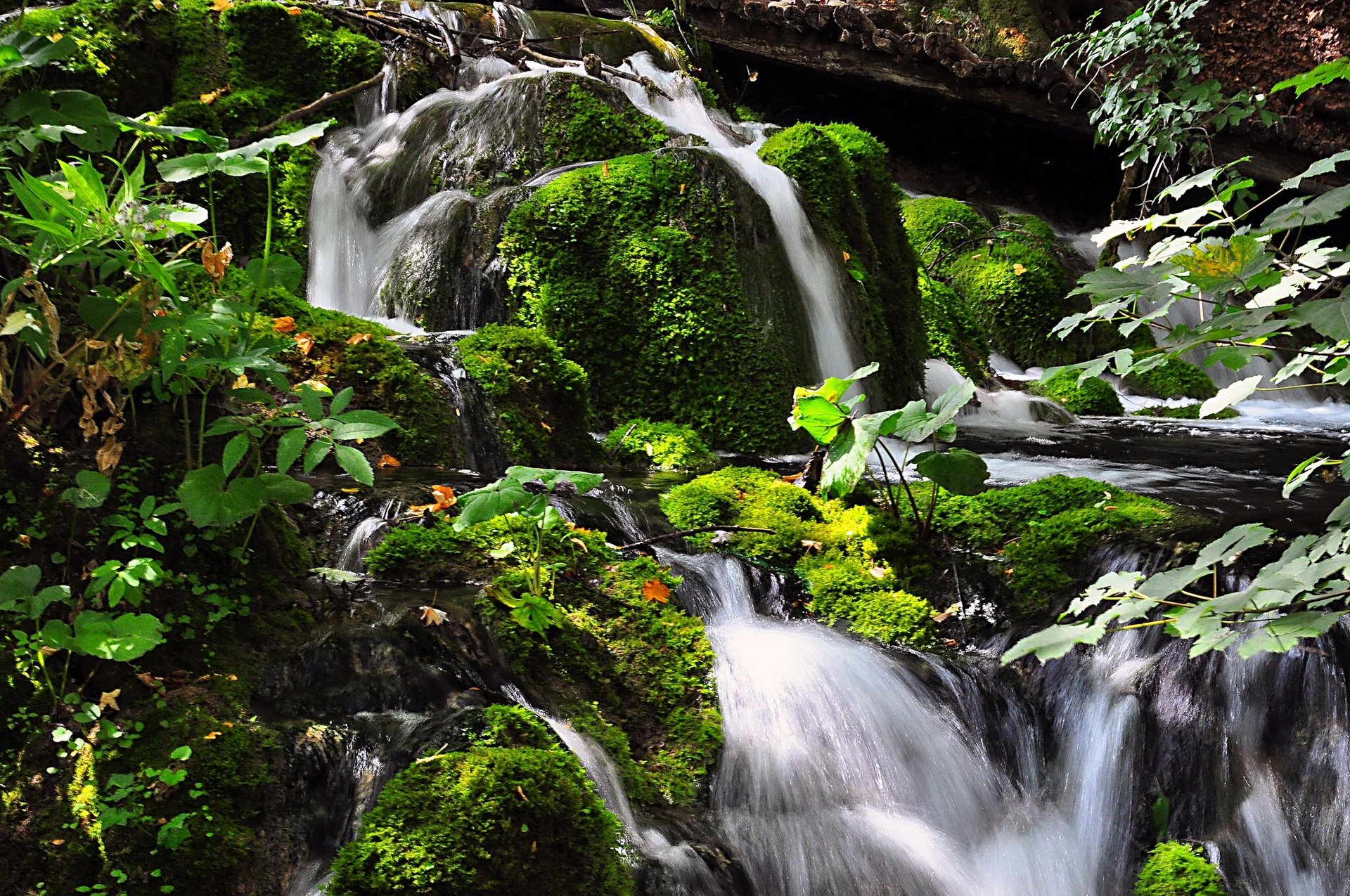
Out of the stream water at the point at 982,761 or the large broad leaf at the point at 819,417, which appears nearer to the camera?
the stream water at the point at 982,761

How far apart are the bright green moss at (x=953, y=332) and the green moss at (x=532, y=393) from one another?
4.51 meters

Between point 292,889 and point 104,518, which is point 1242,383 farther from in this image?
point 104,518

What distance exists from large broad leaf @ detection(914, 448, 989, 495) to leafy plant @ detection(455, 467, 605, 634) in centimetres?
153

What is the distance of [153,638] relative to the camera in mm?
2199

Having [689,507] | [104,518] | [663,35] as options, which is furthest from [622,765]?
[663,35]

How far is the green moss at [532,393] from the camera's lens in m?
5.45

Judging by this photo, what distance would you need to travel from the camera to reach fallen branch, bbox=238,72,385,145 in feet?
24.5

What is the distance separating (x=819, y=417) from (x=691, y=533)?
73cm

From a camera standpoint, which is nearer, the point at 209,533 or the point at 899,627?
the point at 209,533

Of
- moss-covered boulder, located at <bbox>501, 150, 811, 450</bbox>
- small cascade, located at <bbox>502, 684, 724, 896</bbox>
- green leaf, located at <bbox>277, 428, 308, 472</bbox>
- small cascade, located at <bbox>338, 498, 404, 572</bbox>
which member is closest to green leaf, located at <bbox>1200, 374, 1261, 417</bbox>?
small cascade, located at <bbox>502, 684, 724, 896</bbox>

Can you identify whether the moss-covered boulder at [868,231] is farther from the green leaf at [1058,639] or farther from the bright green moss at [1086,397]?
the green leaf at [1058,639]

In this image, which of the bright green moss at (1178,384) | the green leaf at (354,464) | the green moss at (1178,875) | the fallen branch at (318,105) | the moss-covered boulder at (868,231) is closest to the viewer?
the green leaf at (354,464)

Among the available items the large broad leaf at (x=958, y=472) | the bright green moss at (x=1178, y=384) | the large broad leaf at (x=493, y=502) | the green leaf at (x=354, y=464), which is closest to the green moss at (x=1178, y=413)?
the bright green moss at (x=1178, y=384)

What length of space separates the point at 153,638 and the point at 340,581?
1.06 m
